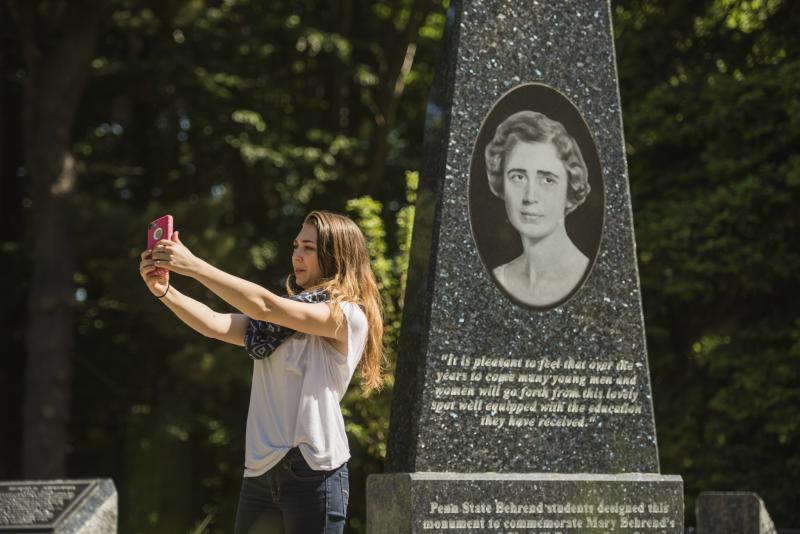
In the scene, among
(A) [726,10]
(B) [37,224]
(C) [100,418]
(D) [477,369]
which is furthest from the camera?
(C) [100,418]

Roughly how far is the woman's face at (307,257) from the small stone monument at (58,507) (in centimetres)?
563

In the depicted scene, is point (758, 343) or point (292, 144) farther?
point (292, 144)

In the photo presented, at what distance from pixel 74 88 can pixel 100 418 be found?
5137 mm

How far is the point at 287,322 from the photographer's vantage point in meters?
3.46

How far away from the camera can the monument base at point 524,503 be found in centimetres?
427

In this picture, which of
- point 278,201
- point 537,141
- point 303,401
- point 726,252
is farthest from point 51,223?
point 303,401

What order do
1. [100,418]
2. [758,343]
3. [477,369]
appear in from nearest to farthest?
[477,369] → [758,343] → [100,418]

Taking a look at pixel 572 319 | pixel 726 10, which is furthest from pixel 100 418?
pixel 572 319

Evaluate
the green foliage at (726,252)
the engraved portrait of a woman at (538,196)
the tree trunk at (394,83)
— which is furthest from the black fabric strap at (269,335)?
the tree trunk at (394,83)

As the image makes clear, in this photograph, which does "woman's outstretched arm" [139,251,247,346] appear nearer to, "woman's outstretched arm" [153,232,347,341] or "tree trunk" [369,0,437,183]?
"woman's outstretched arm" [153,232,347,341]

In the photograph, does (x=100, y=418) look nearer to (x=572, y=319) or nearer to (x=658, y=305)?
(x=658, y=305)

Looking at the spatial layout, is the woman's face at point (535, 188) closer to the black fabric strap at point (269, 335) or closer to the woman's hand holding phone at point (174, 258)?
the black fabric strap at point (269, 335)

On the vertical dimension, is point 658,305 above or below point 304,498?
above

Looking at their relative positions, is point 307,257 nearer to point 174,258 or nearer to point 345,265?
point 345,265
